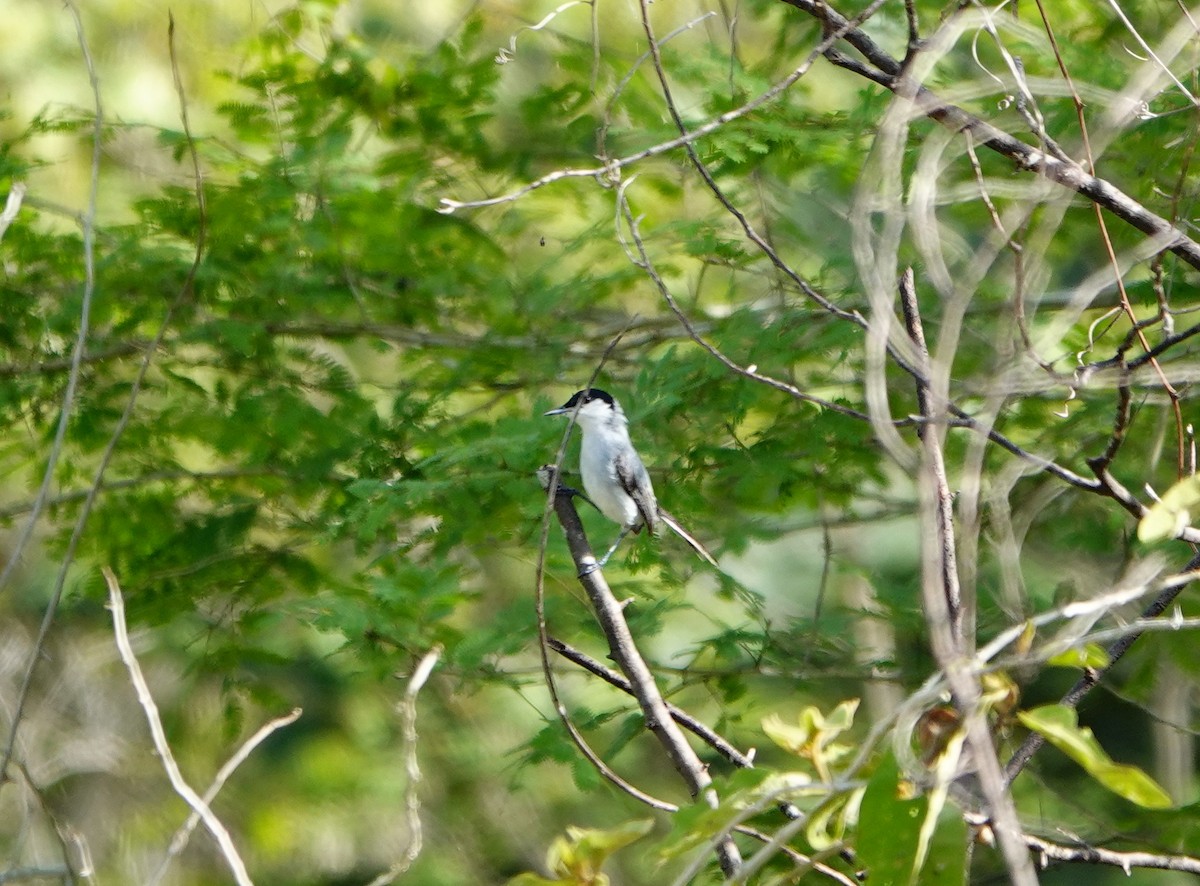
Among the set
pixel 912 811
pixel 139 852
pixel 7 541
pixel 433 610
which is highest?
pixel 912 811

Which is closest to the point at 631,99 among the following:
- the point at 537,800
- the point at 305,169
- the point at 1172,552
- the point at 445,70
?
the point at 445,70

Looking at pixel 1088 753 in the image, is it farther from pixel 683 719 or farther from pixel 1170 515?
pixel 683 719

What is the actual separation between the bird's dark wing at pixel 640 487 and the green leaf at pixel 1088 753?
2.99 meters

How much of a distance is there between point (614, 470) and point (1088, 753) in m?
3.67

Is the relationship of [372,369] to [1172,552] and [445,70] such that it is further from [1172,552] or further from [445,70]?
[1172,552]

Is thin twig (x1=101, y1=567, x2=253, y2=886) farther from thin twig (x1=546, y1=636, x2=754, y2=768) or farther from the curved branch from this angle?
the curved branch

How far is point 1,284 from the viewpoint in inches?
194

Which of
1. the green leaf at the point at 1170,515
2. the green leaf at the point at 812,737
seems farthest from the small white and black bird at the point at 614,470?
the green leaf at the point at 1170,515

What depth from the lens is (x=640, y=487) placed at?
→ 479 centimetres

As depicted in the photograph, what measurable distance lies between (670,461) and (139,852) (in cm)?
555

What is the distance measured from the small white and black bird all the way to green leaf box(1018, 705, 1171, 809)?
270cm

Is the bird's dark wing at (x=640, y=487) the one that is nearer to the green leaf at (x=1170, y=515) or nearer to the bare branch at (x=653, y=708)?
the bare branch at (x=653, y=708)

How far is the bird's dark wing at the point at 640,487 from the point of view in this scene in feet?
15.3

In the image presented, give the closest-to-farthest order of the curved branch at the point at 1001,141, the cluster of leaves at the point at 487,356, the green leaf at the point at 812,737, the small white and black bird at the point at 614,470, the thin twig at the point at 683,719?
the green leaf at the point at 812,737 < the thin twig at the point at 683,719 < the curved branch at the point at 1001,141 < the cluster of leaves at the point at 487,356 < the small white and black bird at the point at 614,470
